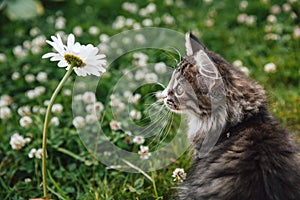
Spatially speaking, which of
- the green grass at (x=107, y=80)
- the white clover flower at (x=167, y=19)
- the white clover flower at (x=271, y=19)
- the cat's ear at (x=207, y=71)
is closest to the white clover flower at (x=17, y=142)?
the green grass at (x=107, y=80)

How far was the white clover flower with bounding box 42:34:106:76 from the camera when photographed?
233 cm

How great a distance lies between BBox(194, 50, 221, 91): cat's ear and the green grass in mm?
569

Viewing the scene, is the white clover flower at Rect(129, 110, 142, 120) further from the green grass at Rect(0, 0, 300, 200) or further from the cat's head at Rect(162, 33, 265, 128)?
the cat's head at Rect(162, 33, 265, 128)

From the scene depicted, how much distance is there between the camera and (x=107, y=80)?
4.13 m

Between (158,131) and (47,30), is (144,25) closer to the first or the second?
(47,30)

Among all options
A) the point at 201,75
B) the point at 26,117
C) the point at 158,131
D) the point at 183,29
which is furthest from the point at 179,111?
the point at 183,29

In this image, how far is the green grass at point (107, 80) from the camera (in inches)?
124

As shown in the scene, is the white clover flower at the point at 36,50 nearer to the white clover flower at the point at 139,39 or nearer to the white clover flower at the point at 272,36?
the white clover flower at the point at 139,39

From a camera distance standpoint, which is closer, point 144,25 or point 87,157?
point 87,157

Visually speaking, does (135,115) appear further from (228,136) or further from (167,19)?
(167,19)

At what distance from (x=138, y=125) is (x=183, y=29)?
1678 mm

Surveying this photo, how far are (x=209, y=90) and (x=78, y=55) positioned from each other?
0.68 metres

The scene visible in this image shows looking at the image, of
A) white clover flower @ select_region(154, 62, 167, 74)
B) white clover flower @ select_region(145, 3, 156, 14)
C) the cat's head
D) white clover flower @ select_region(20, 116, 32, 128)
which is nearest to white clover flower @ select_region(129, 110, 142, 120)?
white clover flower @ select_region(154, 62, 167, 74)

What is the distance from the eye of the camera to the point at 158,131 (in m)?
3.41
